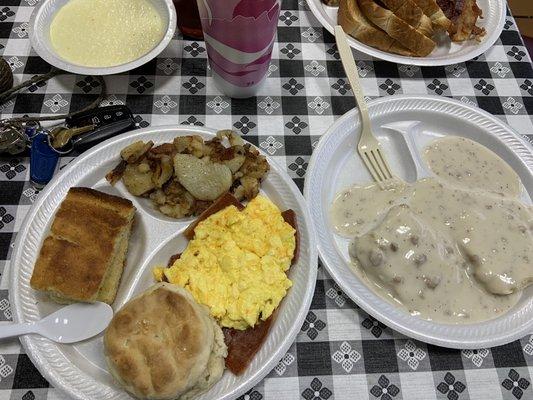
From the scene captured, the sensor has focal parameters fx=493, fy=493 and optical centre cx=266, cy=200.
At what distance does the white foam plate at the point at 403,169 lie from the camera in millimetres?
1650

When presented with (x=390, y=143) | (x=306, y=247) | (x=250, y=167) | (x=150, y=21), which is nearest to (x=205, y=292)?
(x=306, y=247)

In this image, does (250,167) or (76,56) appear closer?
(250,167)

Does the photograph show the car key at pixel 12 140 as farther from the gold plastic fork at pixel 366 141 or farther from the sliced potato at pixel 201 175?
the gold plastic fork at pixel 366 141

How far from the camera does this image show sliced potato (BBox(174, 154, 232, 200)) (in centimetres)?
178

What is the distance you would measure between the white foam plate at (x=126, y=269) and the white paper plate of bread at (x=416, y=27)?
0.84 metres

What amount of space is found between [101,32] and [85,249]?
101 centimetres

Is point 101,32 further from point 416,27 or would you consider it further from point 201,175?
point 416,27

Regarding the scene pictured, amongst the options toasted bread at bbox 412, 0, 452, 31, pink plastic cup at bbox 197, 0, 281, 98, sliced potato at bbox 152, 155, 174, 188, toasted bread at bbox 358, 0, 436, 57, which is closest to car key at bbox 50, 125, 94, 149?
sliced potato at bbox 152, 155, 174, 188

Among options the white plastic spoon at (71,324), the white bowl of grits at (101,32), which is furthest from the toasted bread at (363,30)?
the white plastic spoon at (71,324)

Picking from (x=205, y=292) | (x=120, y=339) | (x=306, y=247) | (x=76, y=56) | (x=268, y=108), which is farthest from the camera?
(x=268, y=108)

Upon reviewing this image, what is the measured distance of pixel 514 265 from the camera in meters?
1.76

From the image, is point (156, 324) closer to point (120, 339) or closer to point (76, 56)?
point (120, 339)

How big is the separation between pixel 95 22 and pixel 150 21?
234 millimetres

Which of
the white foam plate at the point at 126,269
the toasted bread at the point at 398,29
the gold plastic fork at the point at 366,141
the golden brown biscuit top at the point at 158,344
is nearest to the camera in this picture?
A: the golden brown biscuit top at the point at 158,344
